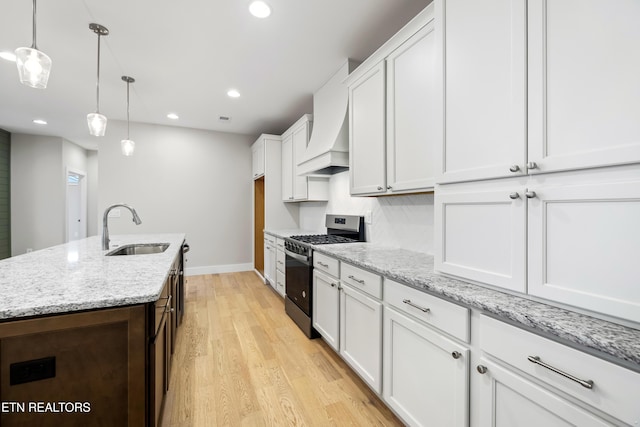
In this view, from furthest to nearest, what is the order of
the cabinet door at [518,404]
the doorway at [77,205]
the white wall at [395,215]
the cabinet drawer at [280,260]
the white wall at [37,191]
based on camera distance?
the doorway at [77,205]
the white wall at [37,191]
the cabinet drawer at [280,260]
the white wall at [395,215]
the cabinet door at [518,404]

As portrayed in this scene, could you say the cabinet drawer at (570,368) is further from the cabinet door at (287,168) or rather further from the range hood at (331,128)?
the cabinet door at (287,168)

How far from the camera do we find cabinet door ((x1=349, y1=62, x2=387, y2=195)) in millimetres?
2080

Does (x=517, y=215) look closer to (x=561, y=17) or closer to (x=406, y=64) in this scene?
(x=561, y=17)

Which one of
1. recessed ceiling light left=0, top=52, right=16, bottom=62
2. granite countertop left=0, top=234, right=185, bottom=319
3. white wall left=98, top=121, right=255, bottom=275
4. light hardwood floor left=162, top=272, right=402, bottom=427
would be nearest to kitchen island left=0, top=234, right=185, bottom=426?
granite countertop left=0, top=234, right=185, bottom=319

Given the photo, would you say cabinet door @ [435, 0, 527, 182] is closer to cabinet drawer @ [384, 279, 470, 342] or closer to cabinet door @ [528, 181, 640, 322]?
cabinet door @ [528, 181, 640, 322]

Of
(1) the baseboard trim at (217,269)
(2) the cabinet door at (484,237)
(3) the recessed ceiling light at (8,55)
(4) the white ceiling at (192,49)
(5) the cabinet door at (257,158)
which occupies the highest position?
(4) the white ceiling at (192,49)

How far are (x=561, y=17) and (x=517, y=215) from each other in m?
0.69

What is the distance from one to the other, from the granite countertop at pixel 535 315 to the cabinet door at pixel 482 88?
0.49m

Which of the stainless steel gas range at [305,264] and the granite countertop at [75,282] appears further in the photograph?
the stainless steel gas range at [305,264]

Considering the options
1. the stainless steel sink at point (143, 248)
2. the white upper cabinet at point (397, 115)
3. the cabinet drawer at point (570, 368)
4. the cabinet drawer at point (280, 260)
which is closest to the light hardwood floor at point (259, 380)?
the cabinet drawer at point (280, 260)

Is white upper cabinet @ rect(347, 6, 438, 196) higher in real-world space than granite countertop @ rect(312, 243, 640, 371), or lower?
higher

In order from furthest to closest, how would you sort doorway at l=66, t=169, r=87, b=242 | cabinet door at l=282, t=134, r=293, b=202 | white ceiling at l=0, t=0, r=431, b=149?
1. doorway at l=66, t=169, r=87, b=242
2. cabinet door at l=282, t=134, r=293, b=202
3. white ceiling at l=0, t=0, r=431, b=149

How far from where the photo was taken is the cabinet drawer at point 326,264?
218 cm

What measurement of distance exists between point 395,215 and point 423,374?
4.47 ft
